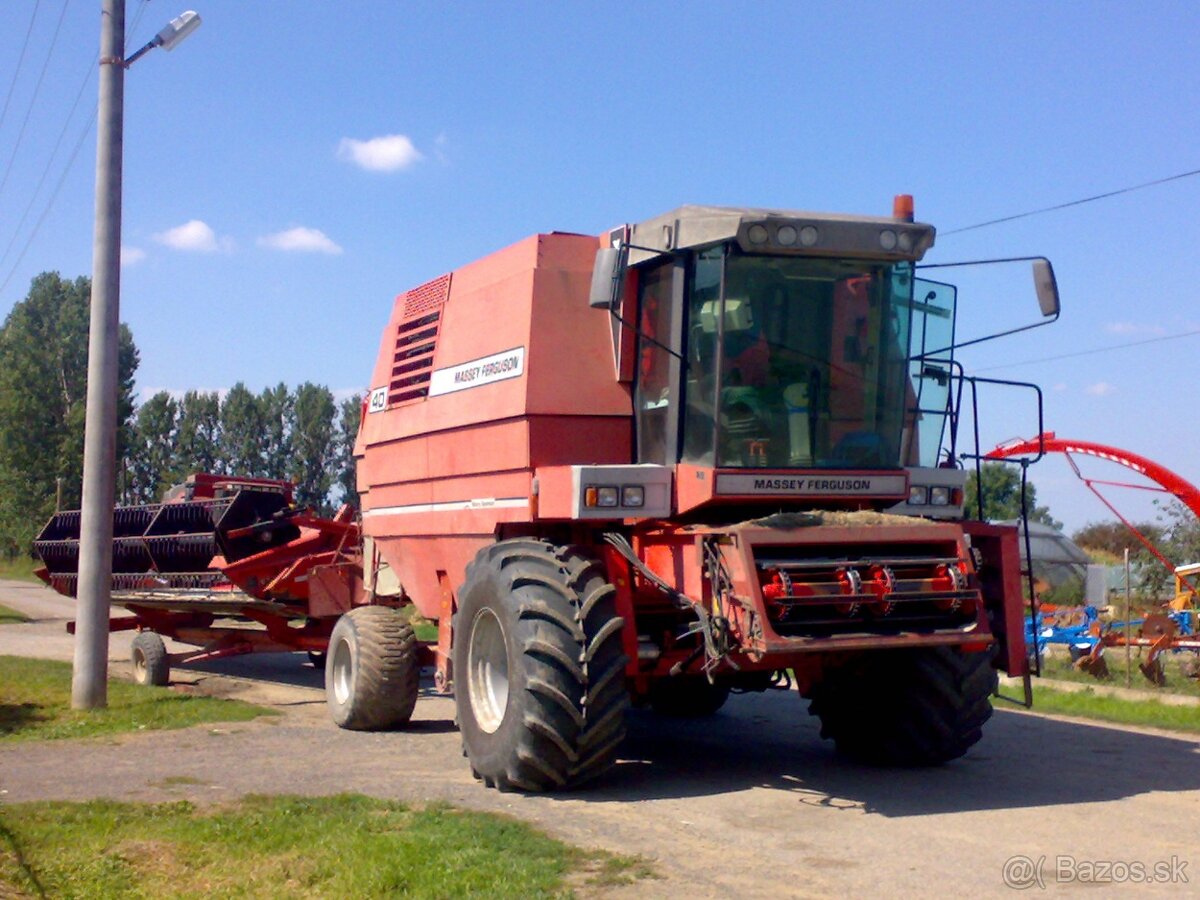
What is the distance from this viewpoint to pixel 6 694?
1301 cm

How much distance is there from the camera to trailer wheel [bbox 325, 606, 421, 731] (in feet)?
36.9

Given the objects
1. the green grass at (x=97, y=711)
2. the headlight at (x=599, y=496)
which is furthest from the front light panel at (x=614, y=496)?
the green grass at (x=97, y=711)

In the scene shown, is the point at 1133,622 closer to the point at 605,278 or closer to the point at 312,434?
the point at 605,278

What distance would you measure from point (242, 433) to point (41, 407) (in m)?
16.4

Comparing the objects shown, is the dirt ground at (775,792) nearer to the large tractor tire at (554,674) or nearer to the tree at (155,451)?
the large tractor tire at (554,674)

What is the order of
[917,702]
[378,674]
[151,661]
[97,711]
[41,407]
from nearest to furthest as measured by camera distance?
1. [917,702]
2. [378,674]
3. [97,711]
4. [151,661]
5. [41,407]

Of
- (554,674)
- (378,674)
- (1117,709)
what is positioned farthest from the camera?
(1117,709)

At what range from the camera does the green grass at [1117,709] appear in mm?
12500

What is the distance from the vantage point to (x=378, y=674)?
11242 mm

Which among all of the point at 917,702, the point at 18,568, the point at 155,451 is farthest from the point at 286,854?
the point at 155,451

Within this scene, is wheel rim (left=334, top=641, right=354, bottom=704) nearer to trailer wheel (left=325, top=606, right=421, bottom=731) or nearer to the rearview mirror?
trailer wheel (left=325, top=606, right=421, bottom=731)

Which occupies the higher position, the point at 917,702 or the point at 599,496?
the point at 599,496

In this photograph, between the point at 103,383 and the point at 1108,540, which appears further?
the point at 1108,540

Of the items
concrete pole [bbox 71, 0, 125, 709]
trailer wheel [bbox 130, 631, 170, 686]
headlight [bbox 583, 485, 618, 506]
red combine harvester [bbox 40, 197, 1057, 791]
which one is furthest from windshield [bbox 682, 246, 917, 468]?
trailer wheel [bbox 130, 631, 170, 686]
